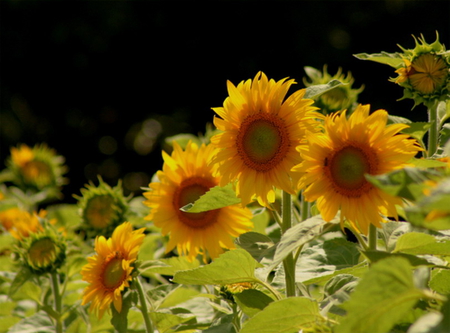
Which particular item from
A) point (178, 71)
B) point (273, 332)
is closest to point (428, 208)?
point (273, 332)

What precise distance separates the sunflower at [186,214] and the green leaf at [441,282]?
0.32 metres

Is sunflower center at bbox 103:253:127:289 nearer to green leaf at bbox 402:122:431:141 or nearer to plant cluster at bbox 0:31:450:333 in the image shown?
plant cluster at bbox 0:31:450:333

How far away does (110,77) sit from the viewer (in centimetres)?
562

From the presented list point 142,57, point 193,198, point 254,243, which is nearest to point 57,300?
point 193,198

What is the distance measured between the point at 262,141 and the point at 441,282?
250 mm

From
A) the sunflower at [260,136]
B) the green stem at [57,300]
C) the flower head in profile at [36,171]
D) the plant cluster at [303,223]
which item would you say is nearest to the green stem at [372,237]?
the plant cluster at [303,223]

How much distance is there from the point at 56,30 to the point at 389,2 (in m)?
2.92

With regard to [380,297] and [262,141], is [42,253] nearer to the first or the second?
[262,141]

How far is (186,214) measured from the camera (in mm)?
916

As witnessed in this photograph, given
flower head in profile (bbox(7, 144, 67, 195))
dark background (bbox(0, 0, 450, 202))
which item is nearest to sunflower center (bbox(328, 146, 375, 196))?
flower head in profile (bbox(7, 144, 67, 195))

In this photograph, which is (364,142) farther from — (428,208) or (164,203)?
(164,203)

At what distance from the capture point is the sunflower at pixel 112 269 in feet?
2.72

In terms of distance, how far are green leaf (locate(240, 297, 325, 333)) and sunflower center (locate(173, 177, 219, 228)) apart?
34cm

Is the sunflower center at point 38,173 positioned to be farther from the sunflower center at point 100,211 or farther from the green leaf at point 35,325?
the green leaf at point 35,325
